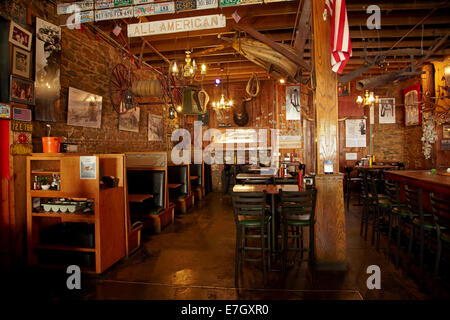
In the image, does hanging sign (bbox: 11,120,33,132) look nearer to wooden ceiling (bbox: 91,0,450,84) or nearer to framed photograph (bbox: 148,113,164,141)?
wooden ceiling (bbox: 91,0,450,84)

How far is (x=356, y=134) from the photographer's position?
9.38 metres

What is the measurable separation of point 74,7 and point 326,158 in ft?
14.4

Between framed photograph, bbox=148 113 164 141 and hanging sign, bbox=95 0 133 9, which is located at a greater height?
hanging sign, bbox=95 0 133 9

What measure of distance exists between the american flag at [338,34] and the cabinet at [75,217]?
329cm

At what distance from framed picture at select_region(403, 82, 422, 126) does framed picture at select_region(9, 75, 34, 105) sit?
9858 mm

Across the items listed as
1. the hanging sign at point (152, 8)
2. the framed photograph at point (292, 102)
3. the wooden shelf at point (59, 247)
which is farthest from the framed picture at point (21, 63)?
the framed photograph at point (292, 102)

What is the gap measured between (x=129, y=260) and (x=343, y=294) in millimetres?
2810

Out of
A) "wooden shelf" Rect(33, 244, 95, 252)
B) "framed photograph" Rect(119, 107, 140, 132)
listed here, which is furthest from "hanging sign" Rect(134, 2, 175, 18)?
"wooden shelf" Rect(33, 244, 95, 252)

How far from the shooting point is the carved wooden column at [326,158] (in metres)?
3.25

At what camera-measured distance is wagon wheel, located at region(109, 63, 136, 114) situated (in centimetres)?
550

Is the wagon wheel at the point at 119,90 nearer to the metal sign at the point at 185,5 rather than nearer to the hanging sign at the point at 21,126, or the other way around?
the hanging sign at the point at 21,126

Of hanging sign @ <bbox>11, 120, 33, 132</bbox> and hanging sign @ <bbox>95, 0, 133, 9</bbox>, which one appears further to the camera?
hanging sign @ <bbox>95, 0, 133, 9</bbox>
